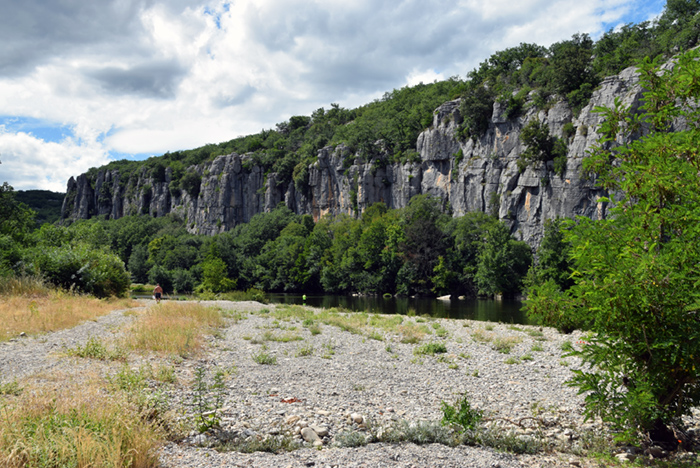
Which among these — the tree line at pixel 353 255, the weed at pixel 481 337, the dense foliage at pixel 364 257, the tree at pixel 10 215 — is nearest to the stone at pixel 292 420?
the weed at pixel 481 337

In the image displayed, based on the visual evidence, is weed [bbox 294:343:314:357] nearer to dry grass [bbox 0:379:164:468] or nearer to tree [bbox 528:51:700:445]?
dry grass [bbox 0:379:164:468]

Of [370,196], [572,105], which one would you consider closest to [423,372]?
[572,105]

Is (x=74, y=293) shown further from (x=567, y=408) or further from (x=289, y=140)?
(x=289, y=140)

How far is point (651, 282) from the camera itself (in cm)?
624

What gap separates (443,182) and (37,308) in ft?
271

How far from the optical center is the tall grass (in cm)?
1513

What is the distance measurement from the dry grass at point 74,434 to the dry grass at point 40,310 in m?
8.71

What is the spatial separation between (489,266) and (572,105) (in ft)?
102

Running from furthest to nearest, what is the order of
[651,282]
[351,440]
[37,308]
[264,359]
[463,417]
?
[37,308]
[264,359]
[463,417]
[351,440]
[651,282]

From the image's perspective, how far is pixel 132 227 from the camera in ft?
439

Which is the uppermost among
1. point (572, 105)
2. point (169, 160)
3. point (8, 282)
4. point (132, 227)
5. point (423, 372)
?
point (169, 160)

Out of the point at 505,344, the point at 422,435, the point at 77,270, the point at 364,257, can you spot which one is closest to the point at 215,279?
the point at 364,257

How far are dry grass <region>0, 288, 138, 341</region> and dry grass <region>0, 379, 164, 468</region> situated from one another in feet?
28.6

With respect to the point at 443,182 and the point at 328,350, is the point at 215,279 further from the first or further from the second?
the point at 328,350
